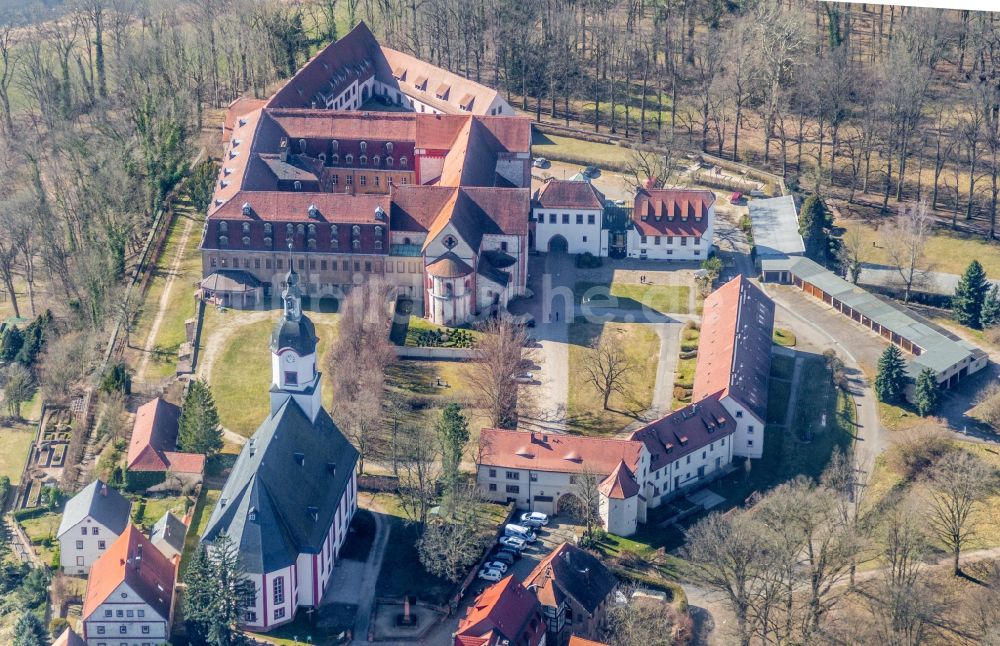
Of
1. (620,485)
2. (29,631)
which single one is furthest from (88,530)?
(620,485)

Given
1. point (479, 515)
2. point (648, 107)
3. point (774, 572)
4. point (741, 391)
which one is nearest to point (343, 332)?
point (479, 515)

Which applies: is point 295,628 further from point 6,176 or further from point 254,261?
point 6,176

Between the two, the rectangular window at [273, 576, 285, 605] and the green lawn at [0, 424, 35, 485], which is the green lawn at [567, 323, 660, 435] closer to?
the rectangular window at [273, 576, 285, 605]

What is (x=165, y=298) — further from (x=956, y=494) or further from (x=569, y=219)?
(x=956, y=494)

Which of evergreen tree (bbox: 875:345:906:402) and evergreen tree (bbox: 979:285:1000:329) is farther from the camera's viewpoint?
evergreen tree (bbox: 979:285:1000:329)

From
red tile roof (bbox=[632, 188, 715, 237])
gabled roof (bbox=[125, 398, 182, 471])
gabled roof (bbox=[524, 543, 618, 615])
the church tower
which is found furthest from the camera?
red tile roof (bbox=[632, 188, 715, 237])

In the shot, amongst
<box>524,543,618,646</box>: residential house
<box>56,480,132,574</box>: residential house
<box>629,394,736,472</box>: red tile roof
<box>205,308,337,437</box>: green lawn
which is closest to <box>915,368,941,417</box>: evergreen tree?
<box>629,394,736,472</box>: red tile roof

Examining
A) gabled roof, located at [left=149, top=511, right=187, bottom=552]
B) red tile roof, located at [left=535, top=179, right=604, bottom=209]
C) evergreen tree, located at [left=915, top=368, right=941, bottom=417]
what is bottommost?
gabled roof, located at [left=149, top=511, right=187, bottom=552]
